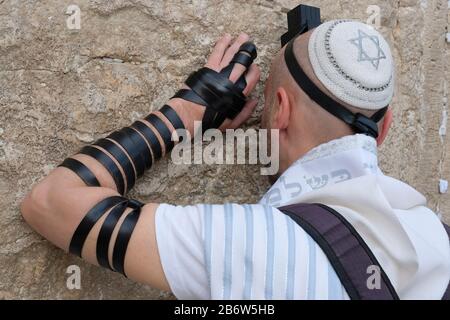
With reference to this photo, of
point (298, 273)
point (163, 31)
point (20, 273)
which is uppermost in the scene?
point (163, 31)

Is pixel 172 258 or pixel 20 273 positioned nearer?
pixel 172 258

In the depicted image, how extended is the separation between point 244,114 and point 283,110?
0.22 metres

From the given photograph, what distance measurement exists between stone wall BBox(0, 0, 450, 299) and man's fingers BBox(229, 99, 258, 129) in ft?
0.19

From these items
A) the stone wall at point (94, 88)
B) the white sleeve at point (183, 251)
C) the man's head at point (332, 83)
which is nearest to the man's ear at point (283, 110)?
the man's head at point (332, 83)

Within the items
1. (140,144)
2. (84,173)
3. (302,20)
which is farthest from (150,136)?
(302,20)

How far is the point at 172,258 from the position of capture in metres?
1.05

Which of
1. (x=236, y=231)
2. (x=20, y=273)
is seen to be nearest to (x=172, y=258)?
(x=236, y=231)

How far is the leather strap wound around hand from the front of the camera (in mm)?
1414

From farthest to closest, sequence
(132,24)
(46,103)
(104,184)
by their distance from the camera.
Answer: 1. (132,24)
2. (46,103)
3. (104,184)

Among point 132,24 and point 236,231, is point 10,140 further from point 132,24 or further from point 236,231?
point 236,231

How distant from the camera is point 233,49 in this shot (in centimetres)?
149

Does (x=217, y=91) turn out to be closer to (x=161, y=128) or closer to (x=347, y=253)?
(x=161, y=128)

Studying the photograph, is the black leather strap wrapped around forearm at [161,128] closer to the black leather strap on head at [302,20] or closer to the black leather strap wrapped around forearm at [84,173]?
the black leather strap wrapped around forearm at [84,173]
